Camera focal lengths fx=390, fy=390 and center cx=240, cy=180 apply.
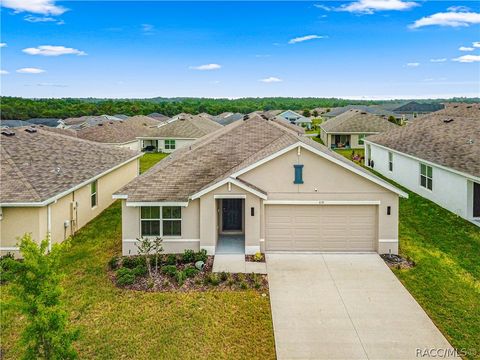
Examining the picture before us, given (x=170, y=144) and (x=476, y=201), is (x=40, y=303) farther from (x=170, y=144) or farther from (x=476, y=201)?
(x=170, y=144)

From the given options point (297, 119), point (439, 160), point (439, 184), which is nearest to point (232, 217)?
point (439, 184)

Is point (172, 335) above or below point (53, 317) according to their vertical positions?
below

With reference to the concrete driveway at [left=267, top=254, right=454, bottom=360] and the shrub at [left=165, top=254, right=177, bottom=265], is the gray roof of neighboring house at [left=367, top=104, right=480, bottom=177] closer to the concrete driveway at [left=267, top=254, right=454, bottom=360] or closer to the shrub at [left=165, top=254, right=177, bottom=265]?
the concrete driveway at [left=267, top=254, right=454, bottom=360]

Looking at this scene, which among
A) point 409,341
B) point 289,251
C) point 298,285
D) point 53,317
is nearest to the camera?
point 53,317

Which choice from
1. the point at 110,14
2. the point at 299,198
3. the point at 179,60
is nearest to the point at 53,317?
the point at 299,198

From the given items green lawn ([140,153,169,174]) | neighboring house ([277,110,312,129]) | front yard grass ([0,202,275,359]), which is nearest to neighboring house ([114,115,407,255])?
front yard grass ([0,202,275,359])

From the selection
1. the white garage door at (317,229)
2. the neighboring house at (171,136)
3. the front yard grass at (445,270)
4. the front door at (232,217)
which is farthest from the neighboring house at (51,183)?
the neighboring house at (171,136)

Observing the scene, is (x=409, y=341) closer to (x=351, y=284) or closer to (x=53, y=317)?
(x=351, y=284)
